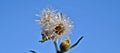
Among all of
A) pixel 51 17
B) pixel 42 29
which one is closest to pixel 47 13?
pixel 51 17

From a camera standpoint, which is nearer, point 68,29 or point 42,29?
point 42,29

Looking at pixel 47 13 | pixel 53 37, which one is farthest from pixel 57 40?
pixel 47 13

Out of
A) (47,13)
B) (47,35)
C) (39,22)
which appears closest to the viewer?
(47,35)

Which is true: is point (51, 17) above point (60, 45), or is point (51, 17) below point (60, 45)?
above

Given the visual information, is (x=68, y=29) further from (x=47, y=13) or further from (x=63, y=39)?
(x=47, y=13)

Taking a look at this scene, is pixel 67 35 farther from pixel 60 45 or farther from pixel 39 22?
pixel 39 22

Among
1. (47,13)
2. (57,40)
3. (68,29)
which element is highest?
(47,13)

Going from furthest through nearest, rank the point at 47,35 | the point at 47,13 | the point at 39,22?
the point at 47,13 → the point at 39,22 → the point at 47,35

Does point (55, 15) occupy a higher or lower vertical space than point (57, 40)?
higher

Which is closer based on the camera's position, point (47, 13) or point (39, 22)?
point (39, 22)
